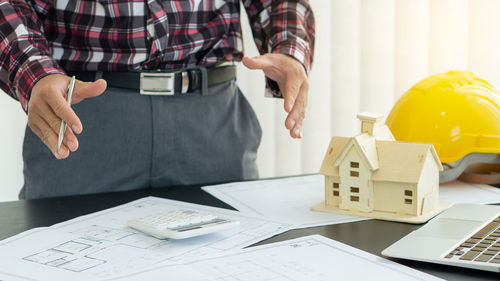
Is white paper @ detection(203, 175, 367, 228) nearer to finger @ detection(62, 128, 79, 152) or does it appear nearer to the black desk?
the black desk

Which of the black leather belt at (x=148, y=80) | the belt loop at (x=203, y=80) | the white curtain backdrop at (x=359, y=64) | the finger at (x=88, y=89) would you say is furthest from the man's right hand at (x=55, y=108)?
the white curtain backdrop at (x=359, y=64)

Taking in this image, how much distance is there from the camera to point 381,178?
826 mm

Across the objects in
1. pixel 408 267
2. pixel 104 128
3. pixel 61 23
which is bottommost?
pixel 408 267

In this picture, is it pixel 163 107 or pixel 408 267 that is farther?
pixel 163 107

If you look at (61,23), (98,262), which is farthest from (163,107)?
(98,262)

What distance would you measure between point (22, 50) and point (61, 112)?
0.27 m

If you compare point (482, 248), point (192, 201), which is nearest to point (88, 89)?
point (192, 201)

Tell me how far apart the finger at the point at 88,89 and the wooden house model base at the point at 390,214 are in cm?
35

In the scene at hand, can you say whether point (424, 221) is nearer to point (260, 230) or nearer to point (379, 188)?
point (379, 188)

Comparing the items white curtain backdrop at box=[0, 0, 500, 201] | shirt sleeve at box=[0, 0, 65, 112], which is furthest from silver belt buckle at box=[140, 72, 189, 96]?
white curtain backdrop at box=[0, 0, 500, 201]

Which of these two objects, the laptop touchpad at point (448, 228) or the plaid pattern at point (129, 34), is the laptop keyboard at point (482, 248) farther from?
the plaid pattern at point (129, 34)

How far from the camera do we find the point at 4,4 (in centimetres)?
106

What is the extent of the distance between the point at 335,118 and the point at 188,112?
2.63 feet

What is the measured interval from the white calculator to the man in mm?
361
